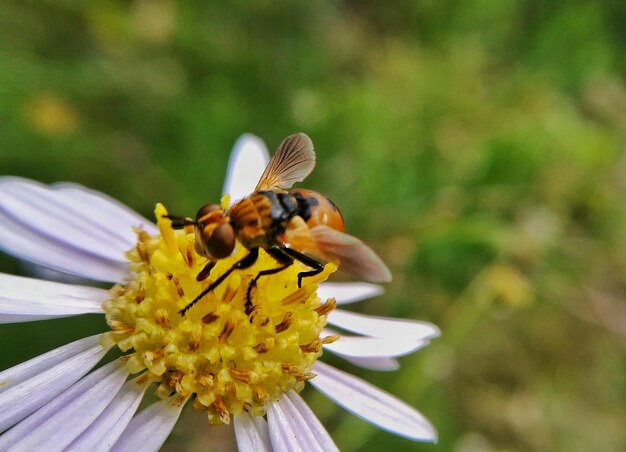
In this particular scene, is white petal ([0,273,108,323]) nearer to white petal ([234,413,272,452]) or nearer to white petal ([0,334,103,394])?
white petal ([0,334,103,394])

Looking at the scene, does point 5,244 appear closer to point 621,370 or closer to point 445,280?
point 445,280

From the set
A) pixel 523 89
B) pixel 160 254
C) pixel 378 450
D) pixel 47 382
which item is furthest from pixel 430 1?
pixel 47 382

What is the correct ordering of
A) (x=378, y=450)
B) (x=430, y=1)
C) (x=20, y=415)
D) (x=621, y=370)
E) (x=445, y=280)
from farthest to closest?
(x=430, y=1) < (x=621, y=370) < (x=445, y=280) < (x=378, y=450) < (x=20, y=415)

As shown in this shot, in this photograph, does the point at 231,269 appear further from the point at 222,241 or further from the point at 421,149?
the point at 421,149

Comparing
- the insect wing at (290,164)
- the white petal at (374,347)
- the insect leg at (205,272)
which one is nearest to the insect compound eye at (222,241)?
the insect leg at (205,272)

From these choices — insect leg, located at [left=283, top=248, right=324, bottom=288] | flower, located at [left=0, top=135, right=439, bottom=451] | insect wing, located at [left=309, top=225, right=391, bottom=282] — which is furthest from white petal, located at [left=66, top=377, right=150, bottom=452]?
insect wing, located at [left=309, top=225, right=391, bottom=282]

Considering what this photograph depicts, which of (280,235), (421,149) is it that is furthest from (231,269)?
(421,149)
